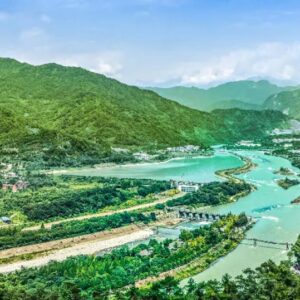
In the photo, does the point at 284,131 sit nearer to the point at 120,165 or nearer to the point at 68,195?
the point at 120,165

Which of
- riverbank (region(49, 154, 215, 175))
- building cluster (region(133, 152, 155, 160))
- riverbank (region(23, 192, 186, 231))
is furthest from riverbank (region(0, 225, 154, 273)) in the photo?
building cluster (region(133, 152, 155, 160))

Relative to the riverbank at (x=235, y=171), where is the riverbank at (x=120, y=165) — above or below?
above

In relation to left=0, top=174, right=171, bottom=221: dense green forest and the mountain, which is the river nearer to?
left=0, top=174, right=171, bottom=221: dense green forest

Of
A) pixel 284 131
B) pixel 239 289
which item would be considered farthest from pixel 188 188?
pixel 284 131

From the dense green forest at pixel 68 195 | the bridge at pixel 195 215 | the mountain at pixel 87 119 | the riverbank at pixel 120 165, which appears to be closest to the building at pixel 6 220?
the dense green forest at pixel 68 195

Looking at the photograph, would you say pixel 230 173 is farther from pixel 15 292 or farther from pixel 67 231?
pixel 15 292

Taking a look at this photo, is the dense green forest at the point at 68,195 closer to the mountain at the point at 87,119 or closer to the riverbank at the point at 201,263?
the riverbank at the point at 201,263
